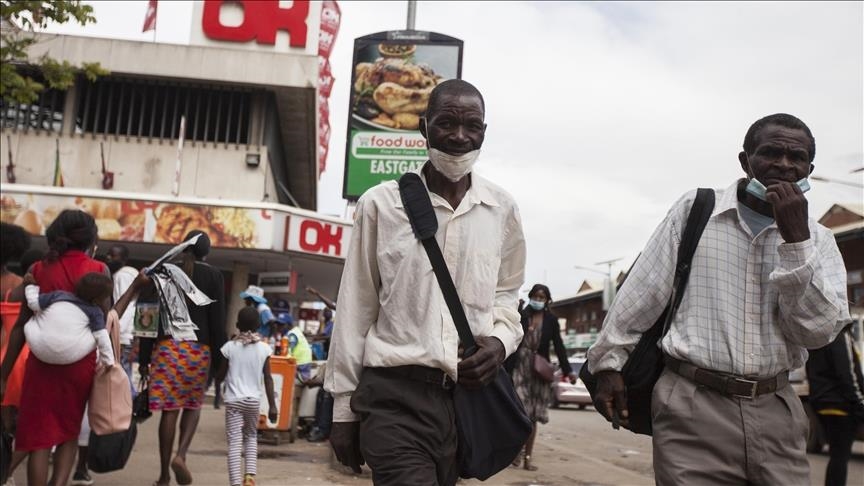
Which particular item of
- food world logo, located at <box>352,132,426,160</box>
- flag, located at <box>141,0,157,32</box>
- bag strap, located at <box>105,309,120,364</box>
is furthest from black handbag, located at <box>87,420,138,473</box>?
flag, located at <box>141,0,157,32</box>

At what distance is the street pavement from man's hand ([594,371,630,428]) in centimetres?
464

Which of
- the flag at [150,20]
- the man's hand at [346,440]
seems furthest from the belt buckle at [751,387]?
the flag at [150,20]

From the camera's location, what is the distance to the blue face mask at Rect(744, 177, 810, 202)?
312 centimetres

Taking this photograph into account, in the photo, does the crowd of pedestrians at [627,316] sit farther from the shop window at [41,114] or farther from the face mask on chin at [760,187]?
the shop window at [41,114]

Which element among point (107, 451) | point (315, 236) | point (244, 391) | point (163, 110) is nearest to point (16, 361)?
point (107, 451)

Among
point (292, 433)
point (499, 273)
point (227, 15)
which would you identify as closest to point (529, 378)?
point (292, 433)

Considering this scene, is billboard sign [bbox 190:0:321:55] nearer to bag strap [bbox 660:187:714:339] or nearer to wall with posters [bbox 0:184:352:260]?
wall with posters [bbox 0:184:352:260]

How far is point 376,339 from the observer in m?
3.10

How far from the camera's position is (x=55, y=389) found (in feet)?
16.4

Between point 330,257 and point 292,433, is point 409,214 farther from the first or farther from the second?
point 330,257

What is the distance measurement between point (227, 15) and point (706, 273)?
26.4 metres

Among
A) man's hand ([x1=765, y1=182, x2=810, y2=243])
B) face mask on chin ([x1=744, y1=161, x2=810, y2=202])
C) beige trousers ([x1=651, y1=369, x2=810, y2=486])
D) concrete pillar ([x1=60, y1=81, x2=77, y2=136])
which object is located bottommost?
beige trousers ([x1=651, y1=369, x2=810, y2=486])

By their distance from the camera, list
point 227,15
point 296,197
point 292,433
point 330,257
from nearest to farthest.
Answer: point 292,433, point 330,257, point 227,15, point 296,197

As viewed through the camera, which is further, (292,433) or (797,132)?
(292,433)
